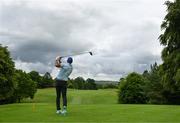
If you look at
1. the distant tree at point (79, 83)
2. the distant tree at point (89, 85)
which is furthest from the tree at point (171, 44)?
the distant tree at point (89, 85)

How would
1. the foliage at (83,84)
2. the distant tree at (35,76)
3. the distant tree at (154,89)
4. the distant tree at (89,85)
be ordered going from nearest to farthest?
the distant tree at (154,89) < the distant tree at (35,76) < the foliage at (83,84) < the distant tree at (89,85)

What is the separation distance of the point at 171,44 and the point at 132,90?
Result: 51.0 m

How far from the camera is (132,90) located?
103 metres

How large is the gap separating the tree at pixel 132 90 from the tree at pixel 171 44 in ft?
152

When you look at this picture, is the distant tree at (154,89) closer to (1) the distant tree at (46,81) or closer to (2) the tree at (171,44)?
(2) the tree at (171,44)

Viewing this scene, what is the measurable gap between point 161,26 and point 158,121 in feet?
122

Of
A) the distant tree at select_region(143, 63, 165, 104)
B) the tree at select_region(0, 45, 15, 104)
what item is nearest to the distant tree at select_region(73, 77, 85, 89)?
the distant tree at select_region(143, 63, 165, 104)

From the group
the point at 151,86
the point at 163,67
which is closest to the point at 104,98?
the point at 151,86

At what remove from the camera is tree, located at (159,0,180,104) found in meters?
50.4

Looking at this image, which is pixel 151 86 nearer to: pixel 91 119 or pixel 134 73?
pixel 134 73

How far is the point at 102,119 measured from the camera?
17.7m

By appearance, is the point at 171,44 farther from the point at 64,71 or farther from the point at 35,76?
the point at 35,76

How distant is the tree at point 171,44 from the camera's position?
165 ft

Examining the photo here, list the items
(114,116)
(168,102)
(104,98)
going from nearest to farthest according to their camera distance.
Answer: (114,116) < (168,102) < (104,98)
